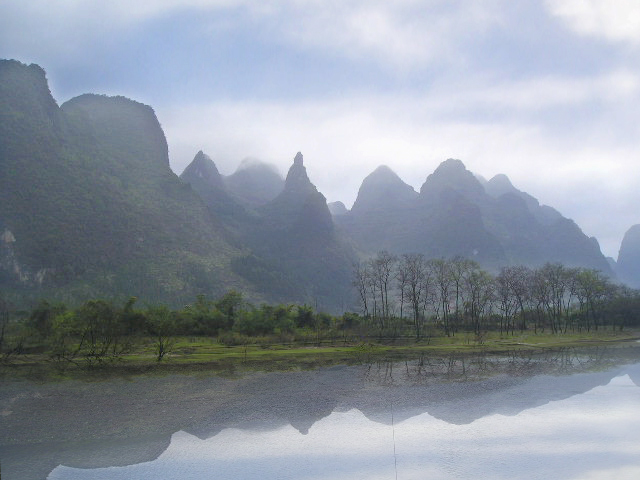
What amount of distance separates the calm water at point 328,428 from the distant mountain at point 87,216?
239ft

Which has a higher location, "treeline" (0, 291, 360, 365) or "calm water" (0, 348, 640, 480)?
"treeline" (0, 291, 360, 365)

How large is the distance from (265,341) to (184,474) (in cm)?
3843

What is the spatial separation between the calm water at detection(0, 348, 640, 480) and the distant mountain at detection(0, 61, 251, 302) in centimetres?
7277

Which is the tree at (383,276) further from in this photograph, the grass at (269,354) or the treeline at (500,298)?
the grass at (269,354)

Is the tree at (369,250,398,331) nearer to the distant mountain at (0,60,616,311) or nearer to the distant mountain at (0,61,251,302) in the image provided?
the distant mountain at (0,61,251,302)

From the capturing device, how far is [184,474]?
12242mm

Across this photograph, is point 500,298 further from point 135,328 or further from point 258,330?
point 135,328

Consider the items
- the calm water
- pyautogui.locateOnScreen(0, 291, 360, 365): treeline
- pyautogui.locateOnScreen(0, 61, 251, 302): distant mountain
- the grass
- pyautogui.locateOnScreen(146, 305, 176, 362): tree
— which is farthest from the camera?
pyautogui.locateOnScreen(0, 61, 251, 302): distant mountain

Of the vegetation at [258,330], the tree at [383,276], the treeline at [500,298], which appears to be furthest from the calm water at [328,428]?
the treeline at [500,298]

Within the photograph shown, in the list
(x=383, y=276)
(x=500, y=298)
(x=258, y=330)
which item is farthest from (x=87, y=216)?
(x=500, y=298)

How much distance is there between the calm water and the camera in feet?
40.8

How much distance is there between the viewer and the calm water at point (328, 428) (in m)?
12.4

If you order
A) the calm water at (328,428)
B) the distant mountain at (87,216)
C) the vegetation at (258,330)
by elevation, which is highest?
the distant mountain at (87,216)

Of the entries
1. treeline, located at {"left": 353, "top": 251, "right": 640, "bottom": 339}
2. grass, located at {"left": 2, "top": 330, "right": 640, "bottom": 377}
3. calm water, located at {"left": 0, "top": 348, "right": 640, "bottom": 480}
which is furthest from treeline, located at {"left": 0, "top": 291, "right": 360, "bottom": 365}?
calm water, located at {"left": 0, "top": 348, "right": 640, "bottom": 480}
